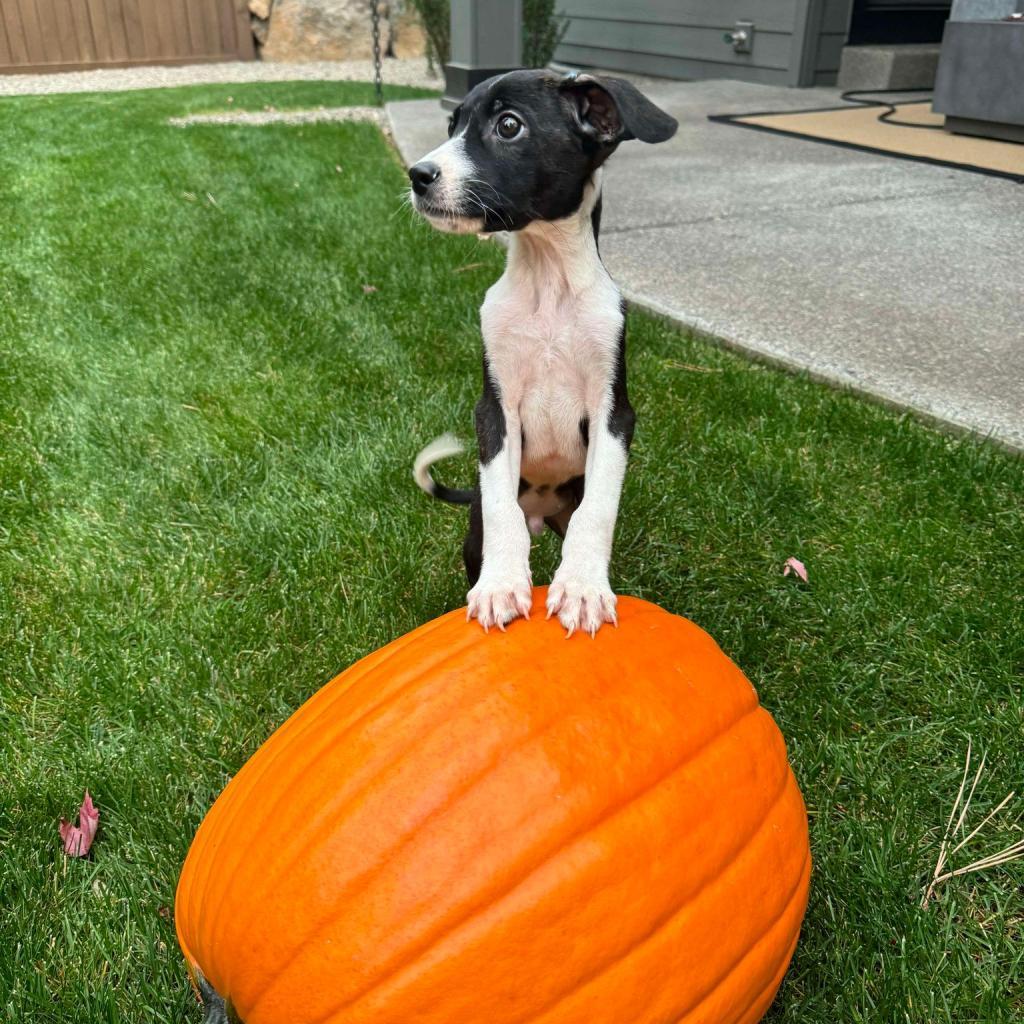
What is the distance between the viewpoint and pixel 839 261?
5.84 m

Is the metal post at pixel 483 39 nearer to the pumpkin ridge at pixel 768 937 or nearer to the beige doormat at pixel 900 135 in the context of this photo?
the beige doormat at pixel 900 135

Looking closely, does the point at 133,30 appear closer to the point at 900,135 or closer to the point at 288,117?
the point at 288,117

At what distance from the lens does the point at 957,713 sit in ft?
8.46

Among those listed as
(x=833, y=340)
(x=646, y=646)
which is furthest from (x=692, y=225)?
(x=646, y=646)

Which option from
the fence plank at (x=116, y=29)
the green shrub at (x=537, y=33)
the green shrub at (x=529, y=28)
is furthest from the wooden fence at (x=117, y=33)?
the green shrub at (x=537, y=33)

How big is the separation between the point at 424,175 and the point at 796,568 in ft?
5.56

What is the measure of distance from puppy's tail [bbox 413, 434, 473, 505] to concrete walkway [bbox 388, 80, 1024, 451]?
2.03 metres

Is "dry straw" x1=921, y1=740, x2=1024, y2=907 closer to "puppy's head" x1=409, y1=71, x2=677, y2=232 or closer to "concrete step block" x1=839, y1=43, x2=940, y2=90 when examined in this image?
"puppy's head" x1=409, y1=71, x2=677, y2=232

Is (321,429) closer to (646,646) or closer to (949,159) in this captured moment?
(646,646)

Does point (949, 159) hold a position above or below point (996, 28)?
below

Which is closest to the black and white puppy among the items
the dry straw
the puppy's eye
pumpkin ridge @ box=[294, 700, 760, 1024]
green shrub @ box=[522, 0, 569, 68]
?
the puppy's eye

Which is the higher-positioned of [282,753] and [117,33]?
[282,753]

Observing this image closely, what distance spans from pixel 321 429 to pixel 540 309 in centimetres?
201

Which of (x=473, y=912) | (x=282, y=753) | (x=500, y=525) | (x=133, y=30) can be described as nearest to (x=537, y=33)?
(x=133, y=30)
